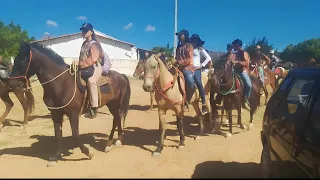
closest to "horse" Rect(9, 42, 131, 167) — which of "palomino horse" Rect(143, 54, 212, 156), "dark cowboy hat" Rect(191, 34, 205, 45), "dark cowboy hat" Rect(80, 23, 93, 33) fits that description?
"dark cowboy hat" Rect(80, 23, 93, 33)

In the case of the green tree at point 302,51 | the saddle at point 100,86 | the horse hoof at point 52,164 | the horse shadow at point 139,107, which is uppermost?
the green tree at point 302,51

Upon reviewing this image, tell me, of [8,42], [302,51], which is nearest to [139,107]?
[8,42]

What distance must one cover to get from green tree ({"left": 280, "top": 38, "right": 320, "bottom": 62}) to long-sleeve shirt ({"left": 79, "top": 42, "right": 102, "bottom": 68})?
54.9 m

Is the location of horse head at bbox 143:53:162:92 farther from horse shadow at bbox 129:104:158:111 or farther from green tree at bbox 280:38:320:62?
green tree at bbox 280:38:320:62

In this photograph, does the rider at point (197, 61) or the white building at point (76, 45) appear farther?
the white building at point (76, 45)

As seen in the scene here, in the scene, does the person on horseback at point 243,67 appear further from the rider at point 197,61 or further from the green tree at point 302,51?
the green tree at point 302,51

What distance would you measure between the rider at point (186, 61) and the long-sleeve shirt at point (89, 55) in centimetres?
219

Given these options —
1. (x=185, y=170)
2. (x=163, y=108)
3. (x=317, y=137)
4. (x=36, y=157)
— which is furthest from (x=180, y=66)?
(x=317, y=137)

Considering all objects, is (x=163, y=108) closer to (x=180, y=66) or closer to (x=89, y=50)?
(x=180, y=66)

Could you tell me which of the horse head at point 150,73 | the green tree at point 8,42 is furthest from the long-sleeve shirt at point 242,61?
the green tree at point 8,42

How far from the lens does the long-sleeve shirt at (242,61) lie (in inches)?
372

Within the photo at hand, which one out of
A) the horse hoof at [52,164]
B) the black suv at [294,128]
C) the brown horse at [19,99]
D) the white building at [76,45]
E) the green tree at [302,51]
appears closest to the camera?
the black suv at [294,128]

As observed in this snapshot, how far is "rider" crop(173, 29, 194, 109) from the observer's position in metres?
7.70

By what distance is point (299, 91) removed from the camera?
4555 millimetres
